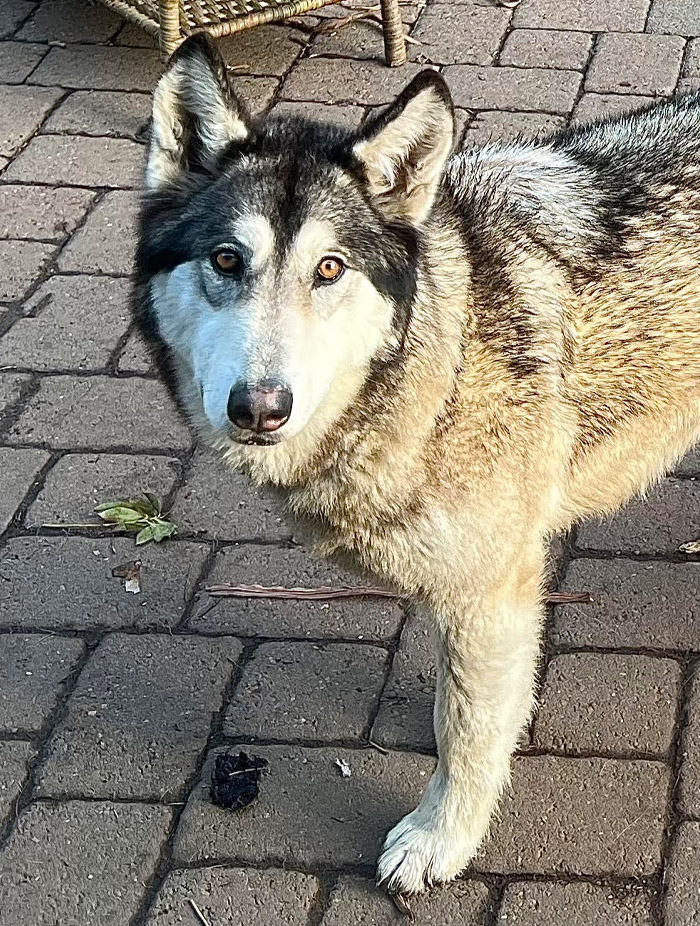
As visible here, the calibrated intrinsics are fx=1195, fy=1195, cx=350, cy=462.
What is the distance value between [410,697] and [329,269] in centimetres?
136

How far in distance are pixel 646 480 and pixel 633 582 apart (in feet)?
1.70

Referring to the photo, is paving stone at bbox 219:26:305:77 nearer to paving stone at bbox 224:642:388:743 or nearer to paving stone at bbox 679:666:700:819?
paving stone at bbox 224:642:388:743

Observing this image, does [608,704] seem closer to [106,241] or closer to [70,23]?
[106,241]

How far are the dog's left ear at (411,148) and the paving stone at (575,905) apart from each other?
5.32 feet

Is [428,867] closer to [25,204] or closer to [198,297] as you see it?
[198,297]

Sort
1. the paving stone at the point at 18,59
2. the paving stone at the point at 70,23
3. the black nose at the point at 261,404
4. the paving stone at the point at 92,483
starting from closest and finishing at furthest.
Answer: the black nose at the point at 261,404 → the paving stone at the point at 92,483 → the paving stone at the point at 18,59 → the paving stone at the point at 70,23

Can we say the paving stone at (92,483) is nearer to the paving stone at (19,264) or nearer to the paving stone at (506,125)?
the paving stone at (19,264)

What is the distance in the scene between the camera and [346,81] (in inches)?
240

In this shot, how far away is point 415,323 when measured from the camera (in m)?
2.72

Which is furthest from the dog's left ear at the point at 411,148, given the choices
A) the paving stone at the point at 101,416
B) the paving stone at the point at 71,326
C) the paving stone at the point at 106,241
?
the paving stone at the point at 106,241

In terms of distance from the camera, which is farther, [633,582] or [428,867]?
[633,582]

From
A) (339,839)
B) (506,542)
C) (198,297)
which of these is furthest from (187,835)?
(198,297)

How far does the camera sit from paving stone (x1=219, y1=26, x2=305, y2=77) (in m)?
6.25

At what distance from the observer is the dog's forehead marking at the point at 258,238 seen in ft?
8.35
